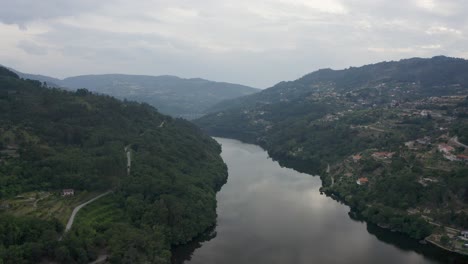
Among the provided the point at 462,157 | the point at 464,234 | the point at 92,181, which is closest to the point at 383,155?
the point at 462,157

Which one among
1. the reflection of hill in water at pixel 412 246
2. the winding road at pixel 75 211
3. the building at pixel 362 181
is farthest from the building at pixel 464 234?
the winding road at pixel 75 211

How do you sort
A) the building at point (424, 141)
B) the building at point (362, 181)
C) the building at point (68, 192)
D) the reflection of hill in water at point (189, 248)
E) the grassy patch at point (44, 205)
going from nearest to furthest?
1. the grassy patch at point (44, 205)
2. the reflection of hill in water at point (189, 248)
3. the building at point (68, 192)
4. the building at point (362, 181)
5. the building at point (424, 141)

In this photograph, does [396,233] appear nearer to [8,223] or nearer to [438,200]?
[438,200]

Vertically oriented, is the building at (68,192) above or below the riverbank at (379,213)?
above

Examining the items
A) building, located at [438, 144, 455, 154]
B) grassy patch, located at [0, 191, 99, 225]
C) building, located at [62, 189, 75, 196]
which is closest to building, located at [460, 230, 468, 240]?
building, located at [438, 144, 455, 154]

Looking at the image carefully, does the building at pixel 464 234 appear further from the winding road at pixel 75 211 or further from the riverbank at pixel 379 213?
the winding road at pixel 75 211
